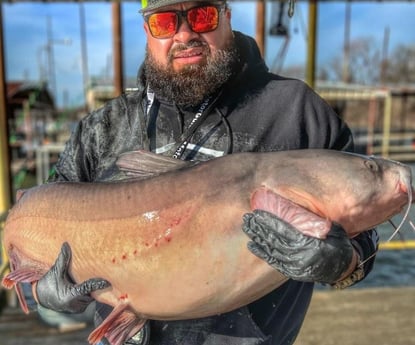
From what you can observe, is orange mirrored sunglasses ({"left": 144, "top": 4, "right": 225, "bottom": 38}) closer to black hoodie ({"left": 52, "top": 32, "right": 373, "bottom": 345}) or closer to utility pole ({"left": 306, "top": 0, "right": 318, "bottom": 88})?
black hoodie ({"left": 52, "top": 32, "right": 373, "bottom": 345})

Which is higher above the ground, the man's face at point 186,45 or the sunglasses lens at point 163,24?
the sunglasses lens at point 163,24

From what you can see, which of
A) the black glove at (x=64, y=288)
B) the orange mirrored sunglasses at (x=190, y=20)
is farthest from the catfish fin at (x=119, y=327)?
the orange mirrored sunglasses at (x=190, y=20)

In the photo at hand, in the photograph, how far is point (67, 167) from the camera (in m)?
2.32

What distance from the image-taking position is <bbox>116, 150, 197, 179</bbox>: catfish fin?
200cm

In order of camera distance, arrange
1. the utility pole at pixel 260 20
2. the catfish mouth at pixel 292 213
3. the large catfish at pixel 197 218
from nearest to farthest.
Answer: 1. the catfish mouth at pixel 292 213
2. the large catfish at pixel 197 218
3. the utility pole at pixel 260 20

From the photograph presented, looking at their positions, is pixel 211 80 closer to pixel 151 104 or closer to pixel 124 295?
pixel 151 104

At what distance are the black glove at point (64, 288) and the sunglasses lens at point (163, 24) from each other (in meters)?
0.92

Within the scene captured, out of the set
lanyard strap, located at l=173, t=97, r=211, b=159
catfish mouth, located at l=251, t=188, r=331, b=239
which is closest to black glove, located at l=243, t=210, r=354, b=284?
catfish mouth, located at l=251, t=188, r=331, b=239

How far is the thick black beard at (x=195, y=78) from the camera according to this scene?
211 centimetres

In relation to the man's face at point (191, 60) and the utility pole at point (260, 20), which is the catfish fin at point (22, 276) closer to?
the man's face at point (191, 60)

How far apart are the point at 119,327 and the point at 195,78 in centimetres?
102

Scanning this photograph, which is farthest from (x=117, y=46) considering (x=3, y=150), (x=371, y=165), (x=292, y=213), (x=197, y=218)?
(x=292, y=213)

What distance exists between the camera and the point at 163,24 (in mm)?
2100

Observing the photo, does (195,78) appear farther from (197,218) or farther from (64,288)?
(64,288)
